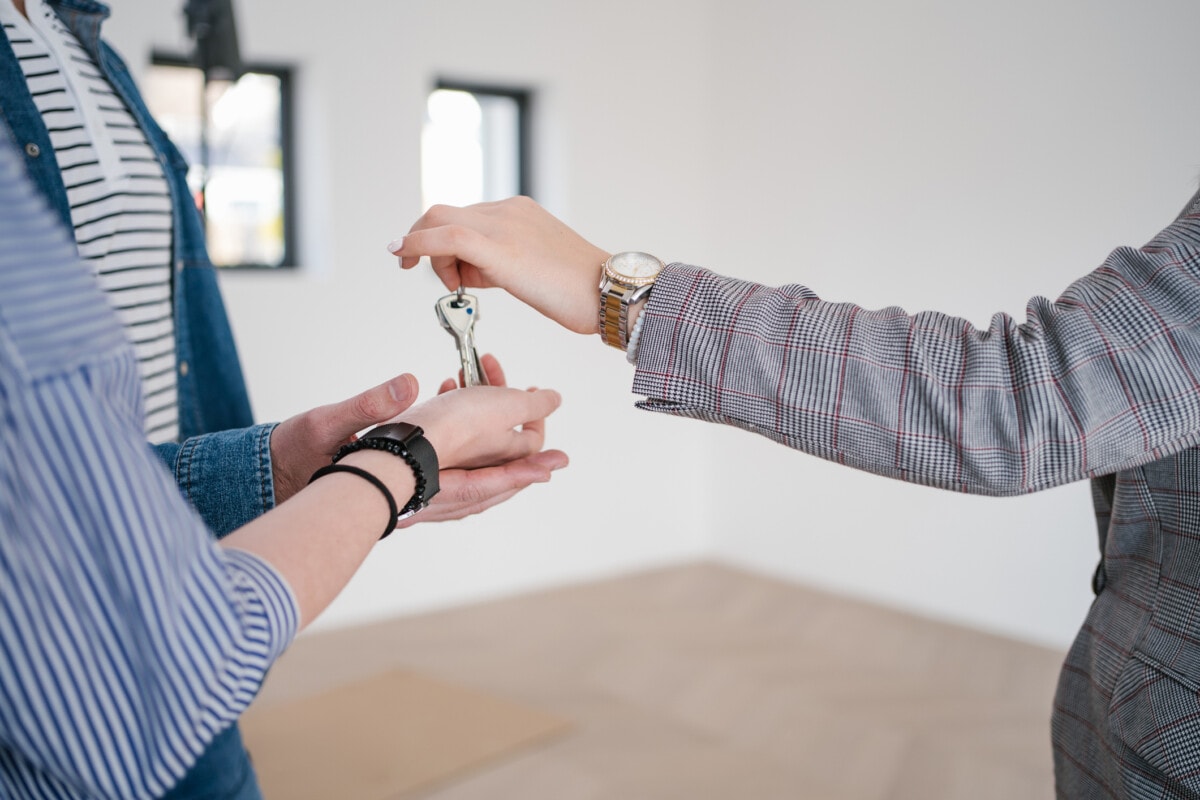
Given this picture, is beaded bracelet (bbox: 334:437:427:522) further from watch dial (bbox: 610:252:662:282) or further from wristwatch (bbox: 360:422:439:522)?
watch dial (bbox: 610:252:662:282)

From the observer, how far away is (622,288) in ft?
3.06

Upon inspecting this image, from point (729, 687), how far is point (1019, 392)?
8.34 ft

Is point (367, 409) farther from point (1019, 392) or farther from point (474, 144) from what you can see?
point (474, 144)

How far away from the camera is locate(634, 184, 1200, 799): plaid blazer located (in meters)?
0.80

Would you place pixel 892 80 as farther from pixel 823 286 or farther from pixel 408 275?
pixel 408 275

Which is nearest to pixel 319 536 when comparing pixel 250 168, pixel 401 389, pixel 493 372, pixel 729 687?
pixel 401 389

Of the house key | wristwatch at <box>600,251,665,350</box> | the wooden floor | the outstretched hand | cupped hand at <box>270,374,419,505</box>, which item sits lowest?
the wooden floor

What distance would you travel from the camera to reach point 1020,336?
83cm

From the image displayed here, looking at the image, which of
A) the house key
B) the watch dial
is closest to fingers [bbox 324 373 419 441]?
the house key

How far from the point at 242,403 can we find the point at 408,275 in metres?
2.61

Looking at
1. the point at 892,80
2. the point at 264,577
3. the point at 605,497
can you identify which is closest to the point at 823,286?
the point at 892,80

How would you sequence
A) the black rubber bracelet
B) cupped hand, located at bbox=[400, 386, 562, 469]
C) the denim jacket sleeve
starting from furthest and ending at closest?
the denim jacket sleeve, cupped hand, located at bbox=[400, 386, 562, 469], the black rubber bracelet

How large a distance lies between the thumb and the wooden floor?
5.47 feet

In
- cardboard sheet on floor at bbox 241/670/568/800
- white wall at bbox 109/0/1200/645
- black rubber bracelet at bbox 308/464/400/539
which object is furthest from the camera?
white wall at bbox 109/0/1200/645
